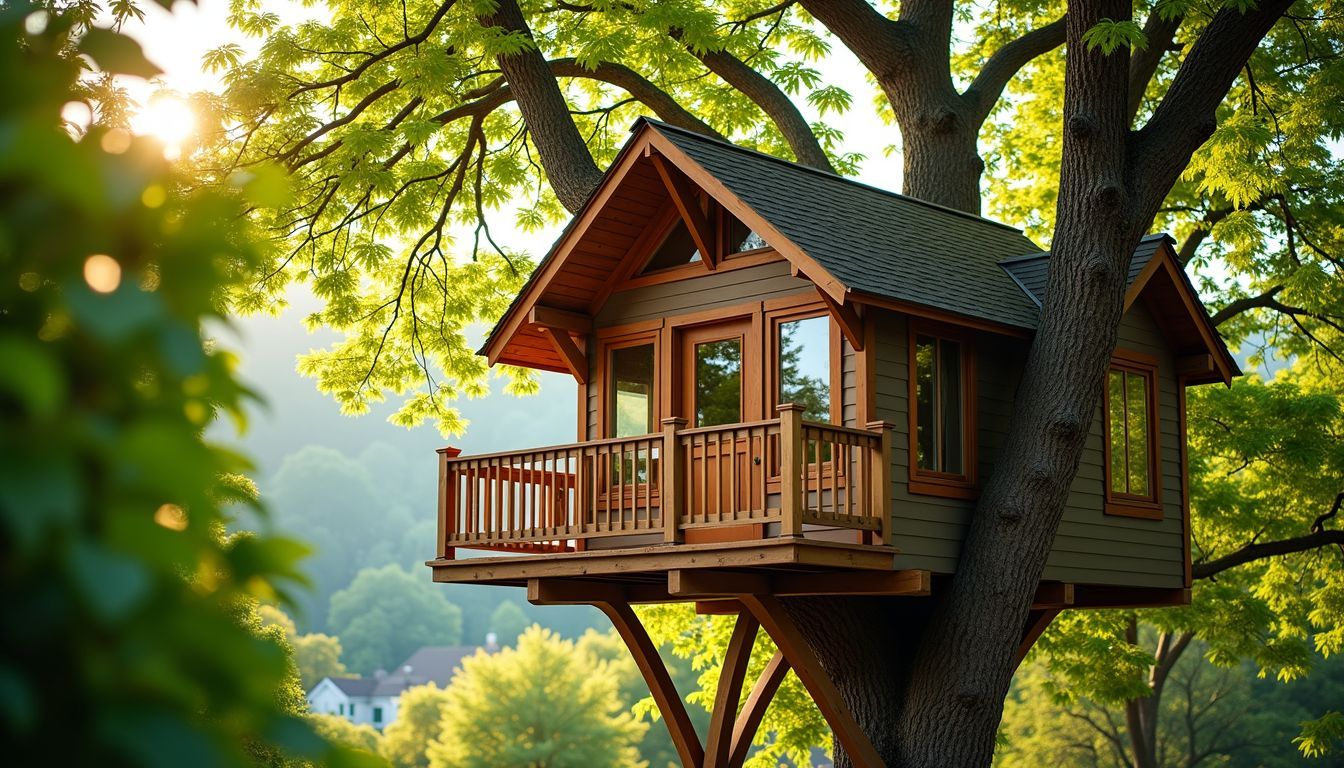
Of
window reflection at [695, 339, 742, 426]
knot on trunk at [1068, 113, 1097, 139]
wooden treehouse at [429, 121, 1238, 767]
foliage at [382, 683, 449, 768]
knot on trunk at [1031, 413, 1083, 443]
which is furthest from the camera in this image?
foliage at [382, 683, 449, 768]

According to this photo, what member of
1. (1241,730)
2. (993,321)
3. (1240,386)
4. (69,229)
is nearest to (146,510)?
(69,229)

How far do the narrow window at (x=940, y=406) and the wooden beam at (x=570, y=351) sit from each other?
3519mm

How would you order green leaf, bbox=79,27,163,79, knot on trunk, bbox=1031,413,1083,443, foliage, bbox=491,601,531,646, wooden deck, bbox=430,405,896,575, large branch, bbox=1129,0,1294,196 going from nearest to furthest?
green leaf, bbox=79,27,163,79 < wooden deck, bbox=430,405,896,575 < knot on trunk, bbox=1031,413,1083,443 < large branch, bbox=1129,0,1294,196 < foliage, bbox=491,601,531,646

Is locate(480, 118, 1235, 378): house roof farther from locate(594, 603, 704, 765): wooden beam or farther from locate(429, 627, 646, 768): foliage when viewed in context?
locate(429, 627, 646, 768): foliage

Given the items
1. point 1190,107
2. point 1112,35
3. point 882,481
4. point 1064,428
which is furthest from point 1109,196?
point 882,481

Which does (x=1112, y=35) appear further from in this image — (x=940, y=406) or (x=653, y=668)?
(x=653, y=668)

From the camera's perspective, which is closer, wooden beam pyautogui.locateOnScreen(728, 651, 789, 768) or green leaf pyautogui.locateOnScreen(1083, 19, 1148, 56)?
green leaf pyautogui.locateOnScreen(1083, 19, 1148, 56)

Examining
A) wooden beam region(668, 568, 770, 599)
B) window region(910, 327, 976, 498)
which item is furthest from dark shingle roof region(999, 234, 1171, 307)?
wooden beam region(668, 568, 770, 599)

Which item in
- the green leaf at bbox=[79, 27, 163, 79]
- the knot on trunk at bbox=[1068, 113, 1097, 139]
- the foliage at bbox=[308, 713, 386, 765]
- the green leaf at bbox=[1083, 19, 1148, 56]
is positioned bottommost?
the foliage at bbox=[308, 713, 386, 765]

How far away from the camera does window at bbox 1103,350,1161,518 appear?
14.0 meters

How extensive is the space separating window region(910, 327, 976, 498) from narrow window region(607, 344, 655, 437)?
2.71 m

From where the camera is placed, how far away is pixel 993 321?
12.5 meters

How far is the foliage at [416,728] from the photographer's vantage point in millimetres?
68438

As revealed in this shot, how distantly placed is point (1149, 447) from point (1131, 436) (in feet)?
0.84
